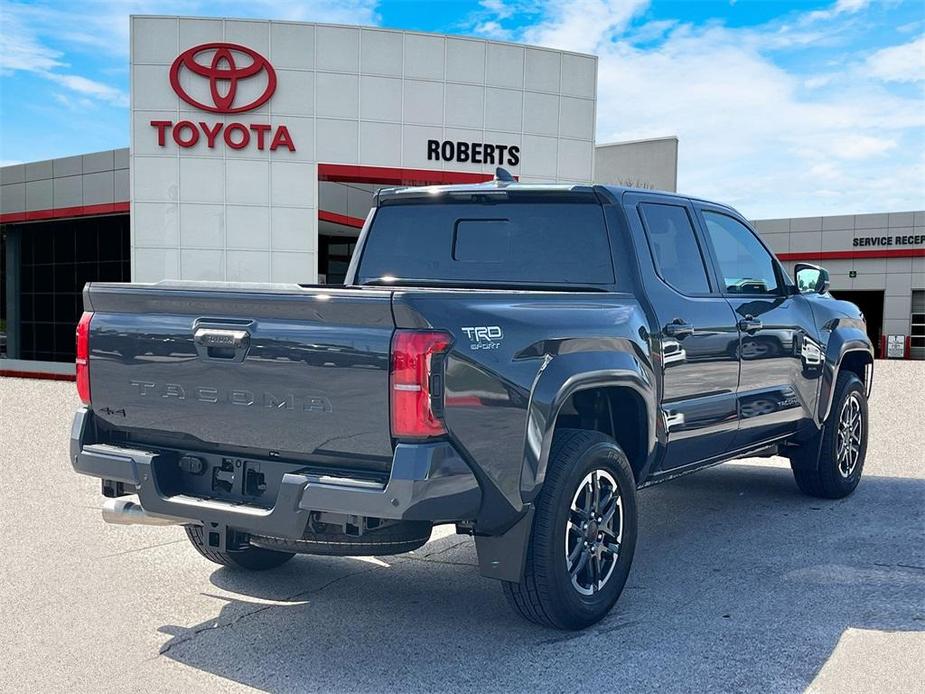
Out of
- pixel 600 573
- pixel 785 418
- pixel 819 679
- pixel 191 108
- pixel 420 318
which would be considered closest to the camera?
pixel 420 318

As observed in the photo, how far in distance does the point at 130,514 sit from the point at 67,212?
1115 inches

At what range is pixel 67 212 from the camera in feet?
98.3

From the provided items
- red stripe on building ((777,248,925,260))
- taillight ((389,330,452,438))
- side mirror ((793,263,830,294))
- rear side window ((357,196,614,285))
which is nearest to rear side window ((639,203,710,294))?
rear side window ((357,196,614,285))

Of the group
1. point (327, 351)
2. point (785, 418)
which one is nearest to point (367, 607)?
point (327, 351)

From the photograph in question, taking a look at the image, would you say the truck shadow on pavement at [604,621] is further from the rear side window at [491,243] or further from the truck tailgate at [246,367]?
the rear side window at [491,243]

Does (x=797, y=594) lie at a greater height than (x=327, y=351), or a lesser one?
lesser

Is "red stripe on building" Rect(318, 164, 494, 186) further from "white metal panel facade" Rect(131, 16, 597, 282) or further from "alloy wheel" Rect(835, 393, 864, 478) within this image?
"alloy wheel" Rect(835, 393, 864, 478)

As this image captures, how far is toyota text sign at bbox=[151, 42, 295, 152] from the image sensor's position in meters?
21.8

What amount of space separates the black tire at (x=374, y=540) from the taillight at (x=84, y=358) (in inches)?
49.0

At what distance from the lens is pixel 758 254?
6.61 m

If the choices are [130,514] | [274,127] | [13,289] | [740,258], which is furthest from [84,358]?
[13,289]

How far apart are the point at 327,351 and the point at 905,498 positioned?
570 centimetres

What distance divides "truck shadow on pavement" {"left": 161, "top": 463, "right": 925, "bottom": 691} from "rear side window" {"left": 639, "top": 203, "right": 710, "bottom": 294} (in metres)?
1.66

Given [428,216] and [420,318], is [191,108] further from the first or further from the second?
[420,318]
